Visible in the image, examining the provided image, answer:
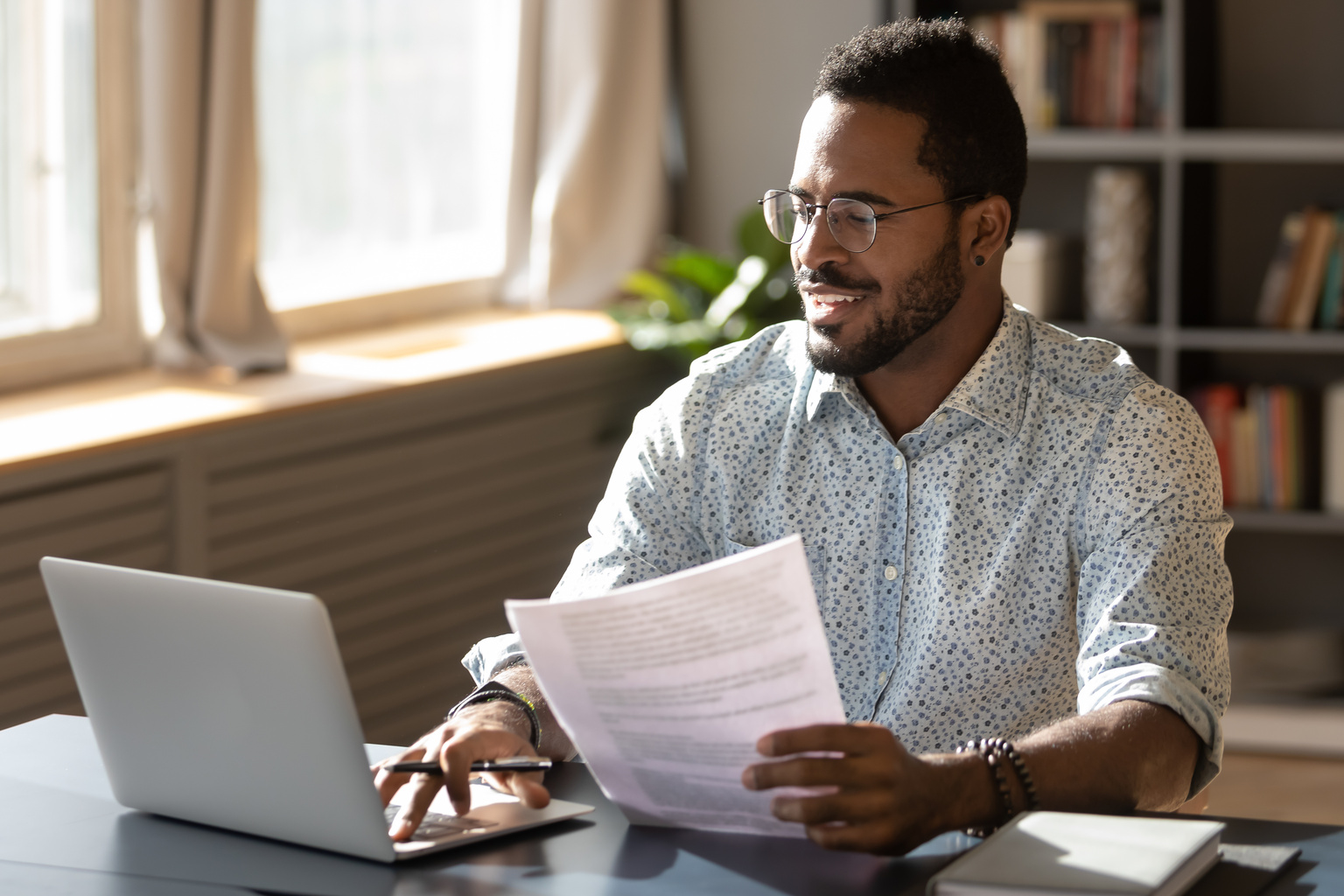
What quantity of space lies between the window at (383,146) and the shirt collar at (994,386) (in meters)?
1.84

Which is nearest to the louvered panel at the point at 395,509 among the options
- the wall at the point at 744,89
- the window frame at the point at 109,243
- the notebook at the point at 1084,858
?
the window frame at the point at 109,243

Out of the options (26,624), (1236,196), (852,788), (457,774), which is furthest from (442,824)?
(1236,196)

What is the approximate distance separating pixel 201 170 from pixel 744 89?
60.6 inches

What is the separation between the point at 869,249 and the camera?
161 centimetres

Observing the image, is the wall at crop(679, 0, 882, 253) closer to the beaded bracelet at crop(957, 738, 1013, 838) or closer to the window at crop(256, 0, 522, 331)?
the window at crop(256, 0, 522, 331)

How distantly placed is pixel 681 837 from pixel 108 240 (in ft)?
6.85

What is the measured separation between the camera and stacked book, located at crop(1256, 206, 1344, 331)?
11.1 ft

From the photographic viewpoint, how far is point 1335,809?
311 centimetres

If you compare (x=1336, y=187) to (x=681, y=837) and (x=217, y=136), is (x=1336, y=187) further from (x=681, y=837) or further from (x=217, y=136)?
(x=681, y=837)

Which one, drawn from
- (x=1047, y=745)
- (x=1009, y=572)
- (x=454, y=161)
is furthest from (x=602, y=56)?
(x=1047, y=745)

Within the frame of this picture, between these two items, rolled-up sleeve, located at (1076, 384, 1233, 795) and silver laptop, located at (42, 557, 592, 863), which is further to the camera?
rolled-up sleeve, located at (1076, 384, 1233, 795)

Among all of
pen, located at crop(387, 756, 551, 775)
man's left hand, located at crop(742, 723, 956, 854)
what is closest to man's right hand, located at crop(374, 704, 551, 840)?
pen, located at crop(387, 756, 551, 775)

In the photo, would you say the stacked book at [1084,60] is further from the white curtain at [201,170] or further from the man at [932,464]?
the man at [932,464]

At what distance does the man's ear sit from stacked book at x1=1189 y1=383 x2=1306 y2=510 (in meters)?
1.95
